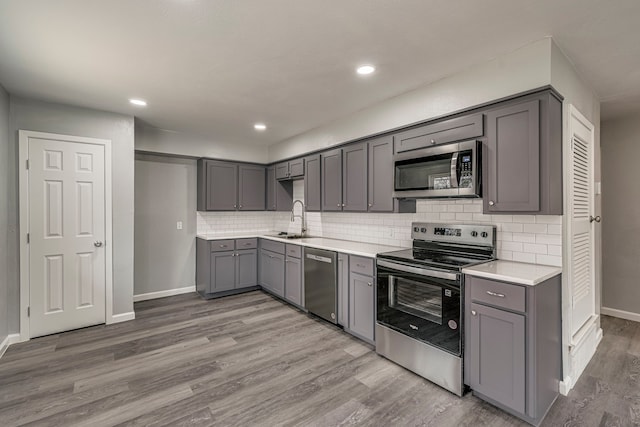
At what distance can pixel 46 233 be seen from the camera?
10.8 feet

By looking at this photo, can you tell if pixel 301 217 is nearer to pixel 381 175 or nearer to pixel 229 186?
pixel 229 186

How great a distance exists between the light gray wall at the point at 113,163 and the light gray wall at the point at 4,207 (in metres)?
0.06

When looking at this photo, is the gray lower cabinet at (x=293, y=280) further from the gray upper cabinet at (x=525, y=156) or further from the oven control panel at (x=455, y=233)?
the gray upper cabinet at (x=525, y=156)

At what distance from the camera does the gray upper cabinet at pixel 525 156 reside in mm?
2113

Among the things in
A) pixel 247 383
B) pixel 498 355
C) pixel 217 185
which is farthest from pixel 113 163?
pixel 498 355

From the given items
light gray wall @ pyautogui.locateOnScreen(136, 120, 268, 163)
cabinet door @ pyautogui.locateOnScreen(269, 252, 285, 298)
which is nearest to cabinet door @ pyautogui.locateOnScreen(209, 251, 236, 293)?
cabinet door @ pyautogui.locateOnScreen(269, 252, 285, 298)

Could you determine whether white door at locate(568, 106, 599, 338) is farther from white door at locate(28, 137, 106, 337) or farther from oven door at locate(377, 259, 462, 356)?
white door at locate(28, 137, 106, 337)

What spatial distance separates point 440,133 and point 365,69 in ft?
2.85

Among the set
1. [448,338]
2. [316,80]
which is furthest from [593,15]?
[448,338]

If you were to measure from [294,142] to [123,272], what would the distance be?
2.93m

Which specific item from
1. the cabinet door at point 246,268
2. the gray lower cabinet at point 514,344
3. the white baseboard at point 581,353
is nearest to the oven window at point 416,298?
the gray lower cabinet at point 514,344

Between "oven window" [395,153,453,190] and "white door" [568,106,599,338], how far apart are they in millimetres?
861

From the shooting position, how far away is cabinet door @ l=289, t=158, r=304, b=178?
15.2 feet

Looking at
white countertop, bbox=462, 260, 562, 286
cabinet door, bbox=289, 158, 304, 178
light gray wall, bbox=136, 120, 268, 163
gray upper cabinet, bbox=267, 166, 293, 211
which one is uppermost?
light gray wall, bbox=136, 120, 268, 163
